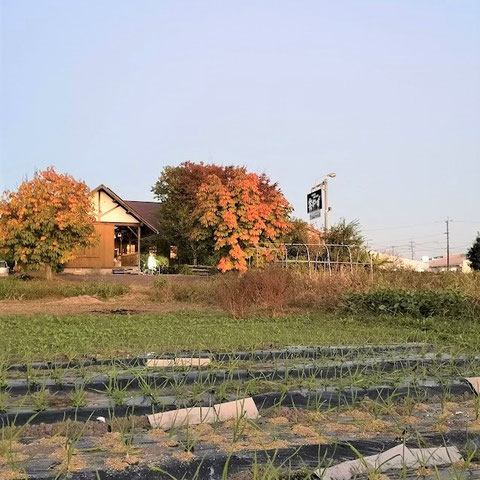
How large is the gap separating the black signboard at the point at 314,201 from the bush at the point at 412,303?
18.8 meters

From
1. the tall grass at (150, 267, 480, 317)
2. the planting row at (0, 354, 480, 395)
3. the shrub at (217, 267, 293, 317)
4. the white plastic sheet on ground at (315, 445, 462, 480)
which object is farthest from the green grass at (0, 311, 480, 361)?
the white plastic sheet on ground at (315, 445, 462, 480)

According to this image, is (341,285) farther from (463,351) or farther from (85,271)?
(85,271)

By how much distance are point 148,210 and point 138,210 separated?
782mm

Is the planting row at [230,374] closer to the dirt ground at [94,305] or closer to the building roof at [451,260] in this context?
the dirt ground at [94,305]

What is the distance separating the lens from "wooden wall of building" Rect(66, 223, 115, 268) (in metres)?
32.9

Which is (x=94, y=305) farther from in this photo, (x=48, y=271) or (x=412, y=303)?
(x=412, y=303)

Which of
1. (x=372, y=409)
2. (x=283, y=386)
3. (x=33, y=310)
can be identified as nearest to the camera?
(x=372, y=409)

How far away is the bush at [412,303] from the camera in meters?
11.5

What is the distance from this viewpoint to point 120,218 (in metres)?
34.7

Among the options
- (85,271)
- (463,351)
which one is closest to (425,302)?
(463,351)

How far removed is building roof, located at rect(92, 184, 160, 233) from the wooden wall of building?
1.44 meters

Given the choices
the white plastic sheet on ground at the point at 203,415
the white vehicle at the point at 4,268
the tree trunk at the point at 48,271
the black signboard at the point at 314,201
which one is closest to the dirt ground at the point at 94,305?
the tree trunk at the point at 48,271

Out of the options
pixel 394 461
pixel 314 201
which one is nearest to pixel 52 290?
pixel 314 201

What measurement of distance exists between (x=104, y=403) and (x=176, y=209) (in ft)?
115
